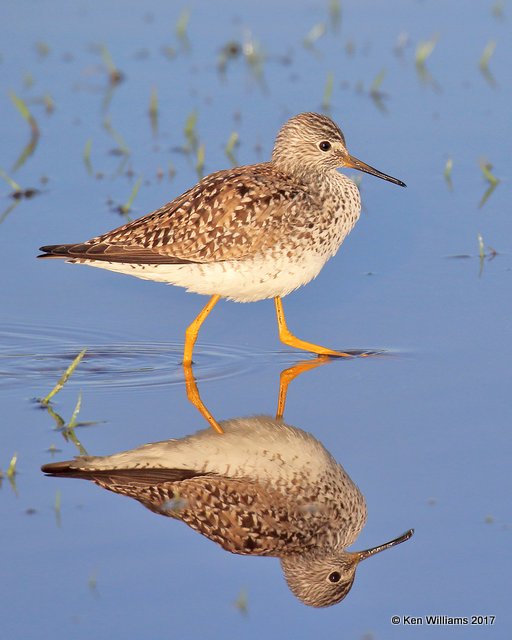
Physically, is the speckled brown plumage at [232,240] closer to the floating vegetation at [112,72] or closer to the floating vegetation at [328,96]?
the floating vegetation at [328,96]

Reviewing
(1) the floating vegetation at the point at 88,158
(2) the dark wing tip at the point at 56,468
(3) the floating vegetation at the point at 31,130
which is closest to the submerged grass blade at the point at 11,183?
(3) the floating vegetation at the point at 31,130

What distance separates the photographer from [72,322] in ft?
31.9

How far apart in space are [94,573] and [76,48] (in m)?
10.3

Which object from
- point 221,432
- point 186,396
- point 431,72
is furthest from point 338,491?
point 431,72

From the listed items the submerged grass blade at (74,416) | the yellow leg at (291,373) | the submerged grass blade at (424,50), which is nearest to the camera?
the submerged grass blade at (74,416)

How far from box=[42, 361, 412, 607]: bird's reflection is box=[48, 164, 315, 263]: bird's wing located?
1.50 m

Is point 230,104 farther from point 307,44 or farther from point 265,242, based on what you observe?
point 265,242

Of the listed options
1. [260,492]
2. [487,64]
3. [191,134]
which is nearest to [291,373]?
[260,492]

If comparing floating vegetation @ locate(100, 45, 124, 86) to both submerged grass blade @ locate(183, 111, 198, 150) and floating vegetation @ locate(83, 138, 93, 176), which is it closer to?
submerged grass blade @ locate(183, 111, 198, 150)

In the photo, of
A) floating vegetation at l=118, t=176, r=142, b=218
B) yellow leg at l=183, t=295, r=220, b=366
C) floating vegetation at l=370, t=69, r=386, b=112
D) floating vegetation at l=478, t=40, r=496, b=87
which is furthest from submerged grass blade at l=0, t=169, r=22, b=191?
floating vegetation at l=478, t=40, r=496, b=87

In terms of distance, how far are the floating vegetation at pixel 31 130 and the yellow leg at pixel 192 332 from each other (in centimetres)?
388

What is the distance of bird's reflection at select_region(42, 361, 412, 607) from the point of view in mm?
6645

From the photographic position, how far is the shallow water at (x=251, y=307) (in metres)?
6.65

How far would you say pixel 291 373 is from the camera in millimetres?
9094
